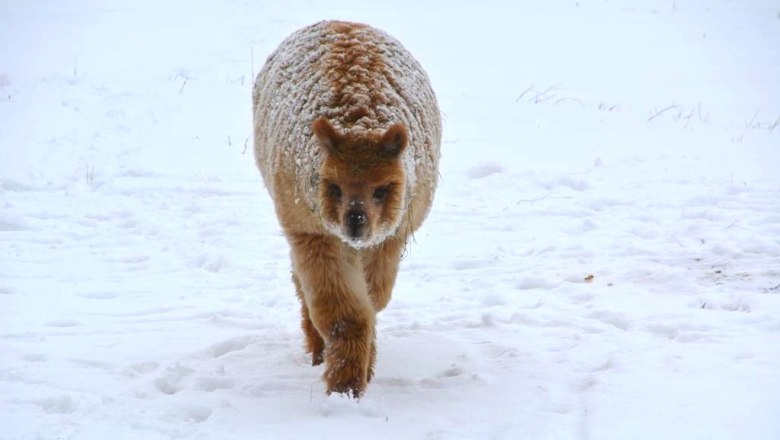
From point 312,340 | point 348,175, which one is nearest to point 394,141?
point 348,175

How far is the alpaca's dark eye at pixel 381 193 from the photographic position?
472cm

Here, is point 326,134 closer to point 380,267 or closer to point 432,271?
point 380,267

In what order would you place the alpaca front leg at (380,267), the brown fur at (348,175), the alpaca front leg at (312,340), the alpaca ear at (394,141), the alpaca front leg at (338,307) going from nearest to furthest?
the alpaca ear at (394,141) < the brown fur at (348,175) < the alpaca front leg at (338,307) < the alpaca front leg at (380,267) < the alpaca front leg at (312,340)

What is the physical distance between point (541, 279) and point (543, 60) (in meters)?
13.5

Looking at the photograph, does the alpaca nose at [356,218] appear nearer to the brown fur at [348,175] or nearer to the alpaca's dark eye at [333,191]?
the brown fur at [348,175]

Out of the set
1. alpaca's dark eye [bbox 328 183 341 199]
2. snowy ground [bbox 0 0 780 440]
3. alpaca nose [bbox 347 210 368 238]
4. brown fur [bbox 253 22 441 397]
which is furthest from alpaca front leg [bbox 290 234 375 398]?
alpaca nose [bbox 347 210 368 238]

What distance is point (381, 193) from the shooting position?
15.6ft

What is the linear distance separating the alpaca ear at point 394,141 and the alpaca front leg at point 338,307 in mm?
746

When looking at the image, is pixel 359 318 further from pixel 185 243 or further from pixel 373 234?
pixel 185 243

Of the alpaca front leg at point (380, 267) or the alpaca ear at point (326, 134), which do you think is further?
the alpaca front leg at point (380, 267)

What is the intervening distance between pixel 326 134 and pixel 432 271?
126 inches

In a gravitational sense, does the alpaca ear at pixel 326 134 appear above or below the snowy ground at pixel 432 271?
above

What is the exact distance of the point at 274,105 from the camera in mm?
5680

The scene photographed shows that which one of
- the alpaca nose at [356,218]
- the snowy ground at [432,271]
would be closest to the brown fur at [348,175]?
the alpaca nose at [356,218]
